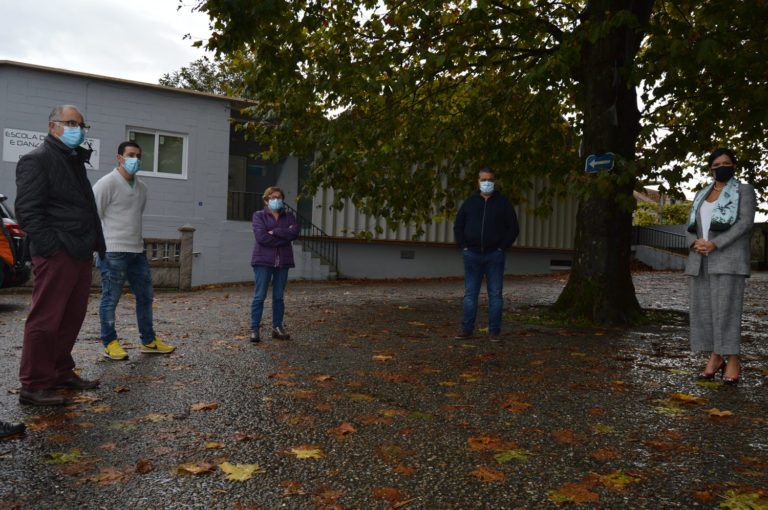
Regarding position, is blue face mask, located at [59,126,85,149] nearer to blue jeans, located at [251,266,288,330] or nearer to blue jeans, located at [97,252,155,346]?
blue jeans, located at [97,252,155,346]

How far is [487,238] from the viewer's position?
718 cm

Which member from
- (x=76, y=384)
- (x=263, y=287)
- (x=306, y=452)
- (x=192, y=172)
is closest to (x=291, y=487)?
(x=306, y=452)

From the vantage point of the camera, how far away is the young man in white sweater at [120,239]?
567cm

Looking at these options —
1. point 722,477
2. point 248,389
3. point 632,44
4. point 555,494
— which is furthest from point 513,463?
point 632,44

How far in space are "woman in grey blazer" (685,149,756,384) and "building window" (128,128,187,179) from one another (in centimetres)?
1405

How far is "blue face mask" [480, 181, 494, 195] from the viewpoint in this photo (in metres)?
7.29

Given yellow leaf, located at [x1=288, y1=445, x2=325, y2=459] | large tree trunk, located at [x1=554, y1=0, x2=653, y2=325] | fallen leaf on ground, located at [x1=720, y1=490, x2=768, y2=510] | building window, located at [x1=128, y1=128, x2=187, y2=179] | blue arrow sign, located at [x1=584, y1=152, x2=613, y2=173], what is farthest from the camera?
building window, located at [x1=128, y1=128, x2=187, y2=179]

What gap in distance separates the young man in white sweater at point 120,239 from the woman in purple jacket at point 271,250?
4.48 feet

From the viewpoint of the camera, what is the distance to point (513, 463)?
3.15m

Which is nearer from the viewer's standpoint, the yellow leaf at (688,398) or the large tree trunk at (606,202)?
the yellow leaf at (688,398)

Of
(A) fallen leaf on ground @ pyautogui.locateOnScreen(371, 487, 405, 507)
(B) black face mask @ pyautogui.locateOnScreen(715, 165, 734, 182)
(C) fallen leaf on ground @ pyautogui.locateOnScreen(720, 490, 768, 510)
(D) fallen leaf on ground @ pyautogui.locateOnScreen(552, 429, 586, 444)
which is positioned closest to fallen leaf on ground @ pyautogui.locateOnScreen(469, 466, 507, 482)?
(A) fallen leaf on ground @ pyautogui.locateOnScreen(371, 487, 405, 507)

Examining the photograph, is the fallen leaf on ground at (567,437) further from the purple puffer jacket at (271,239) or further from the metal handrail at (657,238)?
the metal handrail at (657,238)

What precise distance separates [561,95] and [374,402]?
8.75 metres

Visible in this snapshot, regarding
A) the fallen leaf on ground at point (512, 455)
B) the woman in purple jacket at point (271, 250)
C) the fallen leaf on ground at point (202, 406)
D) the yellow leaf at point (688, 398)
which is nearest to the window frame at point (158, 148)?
the woman in purple jacket at point (271, 250)
